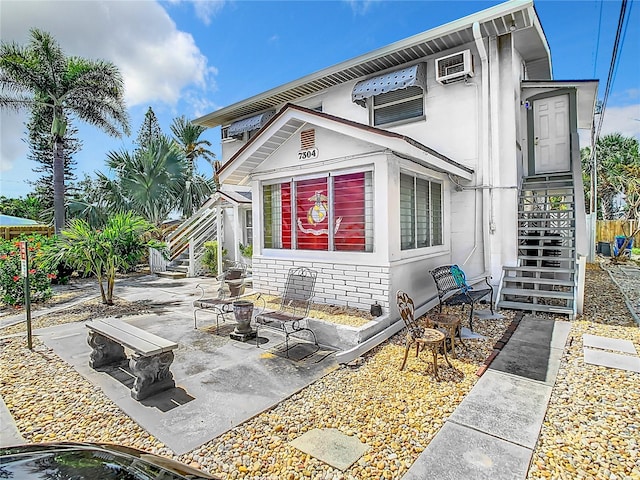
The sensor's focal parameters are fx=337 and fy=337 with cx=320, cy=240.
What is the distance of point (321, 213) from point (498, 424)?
4891 mm

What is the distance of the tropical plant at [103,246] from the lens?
26.4 ft

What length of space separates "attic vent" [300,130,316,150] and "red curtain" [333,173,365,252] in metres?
0.92

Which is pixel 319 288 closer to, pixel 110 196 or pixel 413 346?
pixel 413 346

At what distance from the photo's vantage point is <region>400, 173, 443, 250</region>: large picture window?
695 centimetres

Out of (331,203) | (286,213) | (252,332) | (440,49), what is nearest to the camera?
(252,332)

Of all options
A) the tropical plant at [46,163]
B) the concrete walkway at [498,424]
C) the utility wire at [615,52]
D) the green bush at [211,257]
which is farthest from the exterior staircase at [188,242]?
the tropical plant at [46,163]

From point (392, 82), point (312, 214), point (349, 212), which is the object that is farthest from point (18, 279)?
point (392, 82)

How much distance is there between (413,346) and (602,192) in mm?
34985

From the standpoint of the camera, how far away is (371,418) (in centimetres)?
349

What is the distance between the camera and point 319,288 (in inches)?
282

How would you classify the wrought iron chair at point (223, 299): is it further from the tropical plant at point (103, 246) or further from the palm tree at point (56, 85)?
the palm tree at point (56, 85)

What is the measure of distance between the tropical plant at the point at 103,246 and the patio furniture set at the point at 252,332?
2667 mm

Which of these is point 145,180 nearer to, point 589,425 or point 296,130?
point 296,130

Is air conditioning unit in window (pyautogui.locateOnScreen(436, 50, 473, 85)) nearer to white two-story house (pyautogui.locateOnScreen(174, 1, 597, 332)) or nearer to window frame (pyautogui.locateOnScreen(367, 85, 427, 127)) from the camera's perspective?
white two-story house (pyautogui.locateOnScreen(174, 1, 597, 332))
